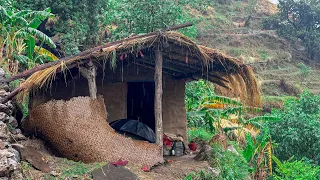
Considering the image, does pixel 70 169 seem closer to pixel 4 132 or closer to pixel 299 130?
pixel 4 132

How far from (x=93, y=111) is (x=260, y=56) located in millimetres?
23941

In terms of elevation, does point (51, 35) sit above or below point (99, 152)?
above

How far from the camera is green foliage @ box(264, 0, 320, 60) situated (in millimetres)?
29734

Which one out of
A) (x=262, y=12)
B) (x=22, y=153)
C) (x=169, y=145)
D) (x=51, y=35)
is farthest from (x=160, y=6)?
(x=262, y=12)

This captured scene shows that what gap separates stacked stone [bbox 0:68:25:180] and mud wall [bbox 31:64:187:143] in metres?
0.59

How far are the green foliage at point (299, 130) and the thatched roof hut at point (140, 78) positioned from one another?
2.60m

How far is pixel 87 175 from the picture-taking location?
563 cm

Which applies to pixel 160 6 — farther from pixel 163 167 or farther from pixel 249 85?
pixel 163 167

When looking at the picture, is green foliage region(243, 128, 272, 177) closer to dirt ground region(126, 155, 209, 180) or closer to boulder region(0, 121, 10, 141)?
dirt ground region(126, 155, 209, 180)

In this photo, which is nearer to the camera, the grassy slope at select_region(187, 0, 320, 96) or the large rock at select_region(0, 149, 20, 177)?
the large rock at select_region(0, 149, 20, 177)

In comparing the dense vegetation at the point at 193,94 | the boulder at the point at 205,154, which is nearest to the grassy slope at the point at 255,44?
the dense vegetation at the point at 193,94

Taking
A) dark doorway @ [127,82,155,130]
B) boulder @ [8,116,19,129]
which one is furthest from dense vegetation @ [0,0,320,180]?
boulder @ [8,116,19,129]

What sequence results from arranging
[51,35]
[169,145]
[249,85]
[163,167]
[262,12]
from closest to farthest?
1. [163,167]
2. [249,85]
3. [169,145]
4. [51,35]
5. [262,12]

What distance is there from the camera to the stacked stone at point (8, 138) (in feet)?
16.4
